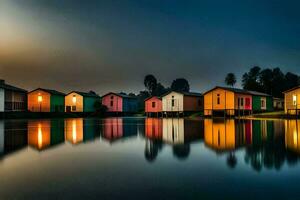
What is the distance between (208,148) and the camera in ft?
36.7

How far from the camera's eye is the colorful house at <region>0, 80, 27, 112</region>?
50.7 meters

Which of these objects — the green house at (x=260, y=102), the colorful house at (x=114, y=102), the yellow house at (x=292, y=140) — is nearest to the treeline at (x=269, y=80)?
the green house at (x=260, y=102)

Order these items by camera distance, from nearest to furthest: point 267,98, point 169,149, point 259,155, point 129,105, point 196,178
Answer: point 196,178 → point 259,155 → point 169,149 → point 267,98 → point 129,105

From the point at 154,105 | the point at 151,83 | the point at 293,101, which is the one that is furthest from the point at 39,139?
the point at 151,83

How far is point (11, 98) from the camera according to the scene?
54.2 metres

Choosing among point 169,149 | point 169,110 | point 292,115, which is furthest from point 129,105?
point 169,149

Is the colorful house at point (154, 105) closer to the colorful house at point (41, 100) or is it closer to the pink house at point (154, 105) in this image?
the pink house at point (154, 105)

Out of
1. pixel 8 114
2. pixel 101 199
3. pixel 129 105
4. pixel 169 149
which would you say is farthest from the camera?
pixel 129 105

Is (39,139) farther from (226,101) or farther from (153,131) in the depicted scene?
(226,101)

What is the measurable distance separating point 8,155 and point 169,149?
5728mm

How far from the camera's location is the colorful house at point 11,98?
50734 mm

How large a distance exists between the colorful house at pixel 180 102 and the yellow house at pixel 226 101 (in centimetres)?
543

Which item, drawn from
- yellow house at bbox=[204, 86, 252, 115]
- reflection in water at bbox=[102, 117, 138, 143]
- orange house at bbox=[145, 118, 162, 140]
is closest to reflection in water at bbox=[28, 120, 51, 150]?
reflection in water at bbox=[102, 117, 138, 143]

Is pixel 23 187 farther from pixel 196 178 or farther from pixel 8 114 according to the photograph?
pixel 8 114
